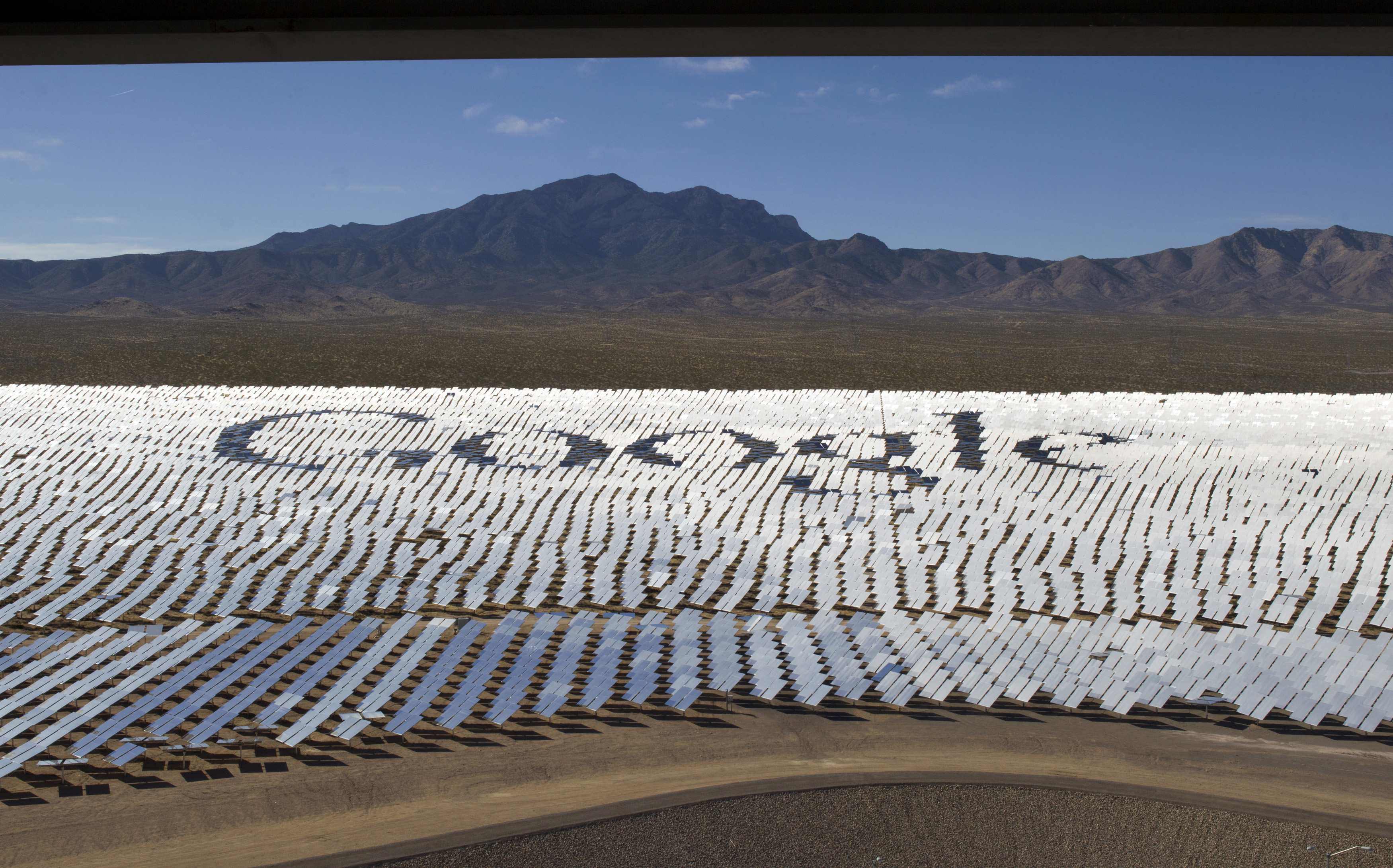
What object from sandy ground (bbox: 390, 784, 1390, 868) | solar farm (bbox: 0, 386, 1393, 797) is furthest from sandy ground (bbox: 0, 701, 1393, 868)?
solar farm (bbox: 0, 386, 1393, 797)

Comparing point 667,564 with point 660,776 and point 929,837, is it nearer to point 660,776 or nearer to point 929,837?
point 660,776

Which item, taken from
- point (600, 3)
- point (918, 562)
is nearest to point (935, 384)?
point (918, 562)

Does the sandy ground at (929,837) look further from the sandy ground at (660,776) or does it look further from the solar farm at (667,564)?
the solar farm at (667,564)

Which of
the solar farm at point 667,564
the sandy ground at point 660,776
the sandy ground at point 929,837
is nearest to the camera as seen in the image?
the sandy ground at point 929,837

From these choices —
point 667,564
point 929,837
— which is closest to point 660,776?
point 929,837

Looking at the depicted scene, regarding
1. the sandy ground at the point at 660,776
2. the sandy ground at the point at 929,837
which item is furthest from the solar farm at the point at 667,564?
the sandy ground at the point at 929,837

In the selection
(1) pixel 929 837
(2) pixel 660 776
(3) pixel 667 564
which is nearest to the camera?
(1) pixel 929 837
